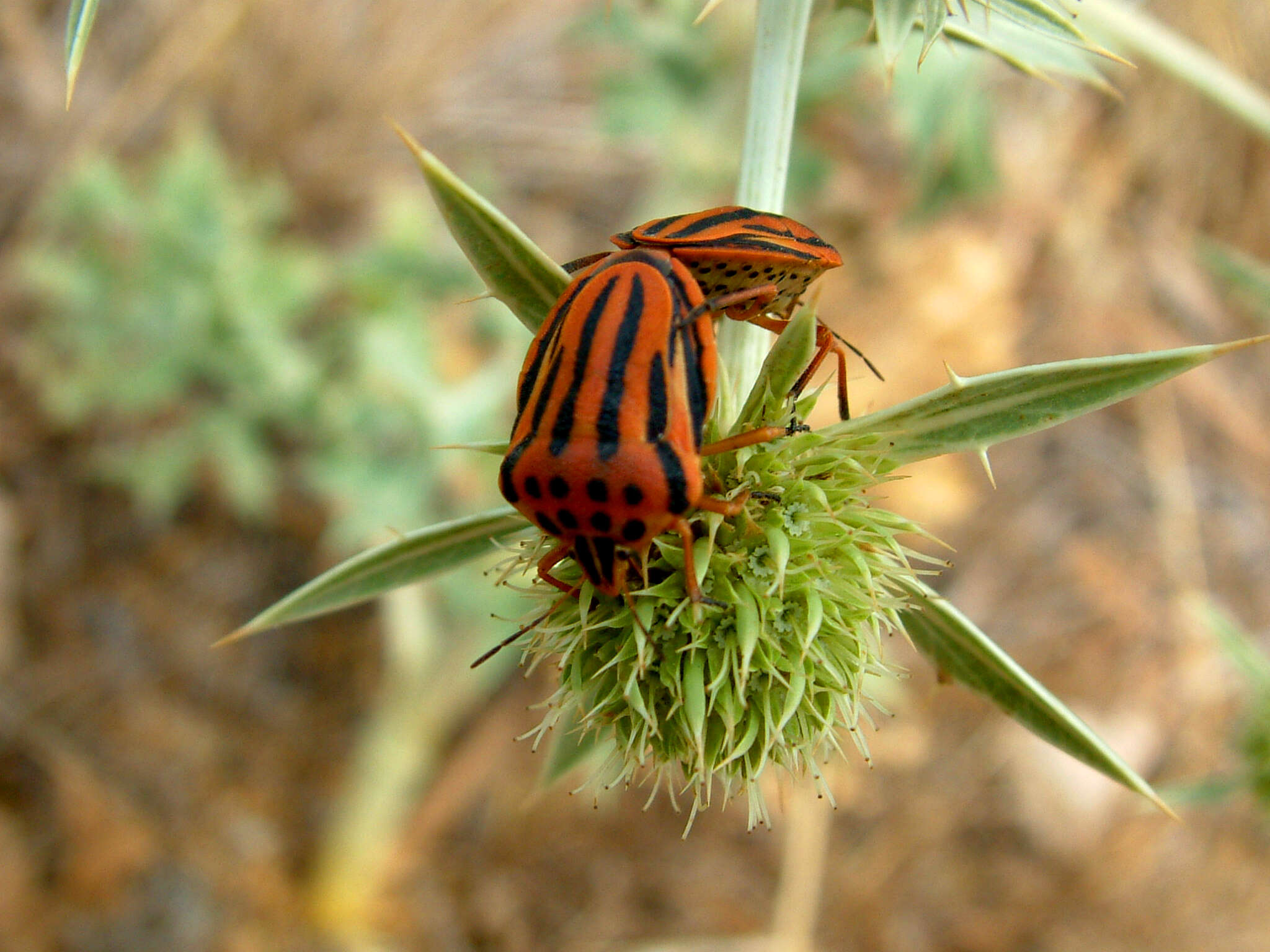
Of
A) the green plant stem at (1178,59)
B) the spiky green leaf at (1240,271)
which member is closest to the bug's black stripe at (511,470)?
the green plant stem at (1178,59)

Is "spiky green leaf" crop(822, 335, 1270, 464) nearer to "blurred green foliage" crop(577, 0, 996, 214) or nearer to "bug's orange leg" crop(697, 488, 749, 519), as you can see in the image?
"bug's orange leg" crop(697, 488, 749, 519)

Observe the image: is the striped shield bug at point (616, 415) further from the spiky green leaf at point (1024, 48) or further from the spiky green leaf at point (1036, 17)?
the spiky green leaf at point (1024, 48)

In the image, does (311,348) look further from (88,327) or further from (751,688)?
(751,688)

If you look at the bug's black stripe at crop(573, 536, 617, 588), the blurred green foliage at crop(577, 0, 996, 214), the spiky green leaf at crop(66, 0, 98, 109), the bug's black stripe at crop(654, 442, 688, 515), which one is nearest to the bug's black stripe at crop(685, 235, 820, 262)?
the bug's black stripe at crop(654, 442, 688, 515)

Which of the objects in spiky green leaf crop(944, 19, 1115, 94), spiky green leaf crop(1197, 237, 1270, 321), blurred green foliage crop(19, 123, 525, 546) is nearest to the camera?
spiky green leaf crop(944, 19, 1115, 94)

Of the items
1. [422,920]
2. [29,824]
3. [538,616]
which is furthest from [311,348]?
[538,616]

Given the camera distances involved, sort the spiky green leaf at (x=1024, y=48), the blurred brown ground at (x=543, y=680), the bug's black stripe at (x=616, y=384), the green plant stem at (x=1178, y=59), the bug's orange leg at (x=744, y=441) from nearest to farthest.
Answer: the bug's black stripe at (x=616, y=384)
the bug's orange leg at (x=744, y=441)
the spiky green leaf at (x=1024, y=48)
the green plant stem at (x=1178, y=59)
the blurred brown ground at (x=543, y=680)
